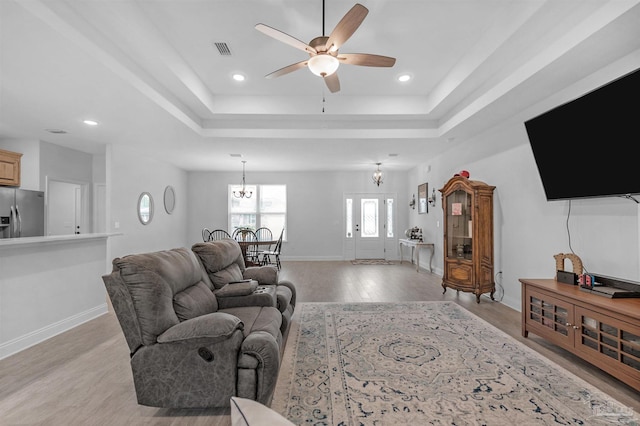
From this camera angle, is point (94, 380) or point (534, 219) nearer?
point (94, 380)

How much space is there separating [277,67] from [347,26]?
1.88 metres

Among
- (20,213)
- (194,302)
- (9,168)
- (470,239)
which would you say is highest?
(9,168)

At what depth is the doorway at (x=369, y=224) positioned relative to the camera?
9.05 m

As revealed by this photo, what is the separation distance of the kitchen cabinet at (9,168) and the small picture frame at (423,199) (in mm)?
7876

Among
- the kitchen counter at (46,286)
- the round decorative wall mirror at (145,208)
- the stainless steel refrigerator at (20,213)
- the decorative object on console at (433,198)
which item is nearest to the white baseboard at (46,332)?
the kitchen counter at (46,286)

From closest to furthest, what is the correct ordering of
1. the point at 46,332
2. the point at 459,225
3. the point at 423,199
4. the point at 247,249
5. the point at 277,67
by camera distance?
the point at 46,332
the point at 277,67
the point at 459,225
the point at 247,249
the point at 423,199

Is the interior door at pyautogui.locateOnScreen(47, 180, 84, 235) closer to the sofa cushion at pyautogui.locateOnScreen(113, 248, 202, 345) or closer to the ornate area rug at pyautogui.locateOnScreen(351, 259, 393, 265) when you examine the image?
the sofa cushion at pyautogui.locateOnScreen(113, 248, 202, 345)

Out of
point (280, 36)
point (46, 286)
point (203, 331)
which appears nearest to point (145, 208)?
point (46, 286)

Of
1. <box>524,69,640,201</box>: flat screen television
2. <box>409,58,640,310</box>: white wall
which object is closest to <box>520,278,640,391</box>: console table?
<box>409,58,640,310</box>: white wall

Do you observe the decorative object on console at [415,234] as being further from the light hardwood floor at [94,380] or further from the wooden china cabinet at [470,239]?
the light hardwood floor at [94,380]

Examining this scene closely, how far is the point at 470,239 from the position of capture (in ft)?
15.6

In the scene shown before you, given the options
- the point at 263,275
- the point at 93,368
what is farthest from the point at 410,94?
the point at 93,368

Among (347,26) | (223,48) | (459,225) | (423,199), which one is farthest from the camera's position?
(423,199)

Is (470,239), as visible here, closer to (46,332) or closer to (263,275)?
(263,275)
